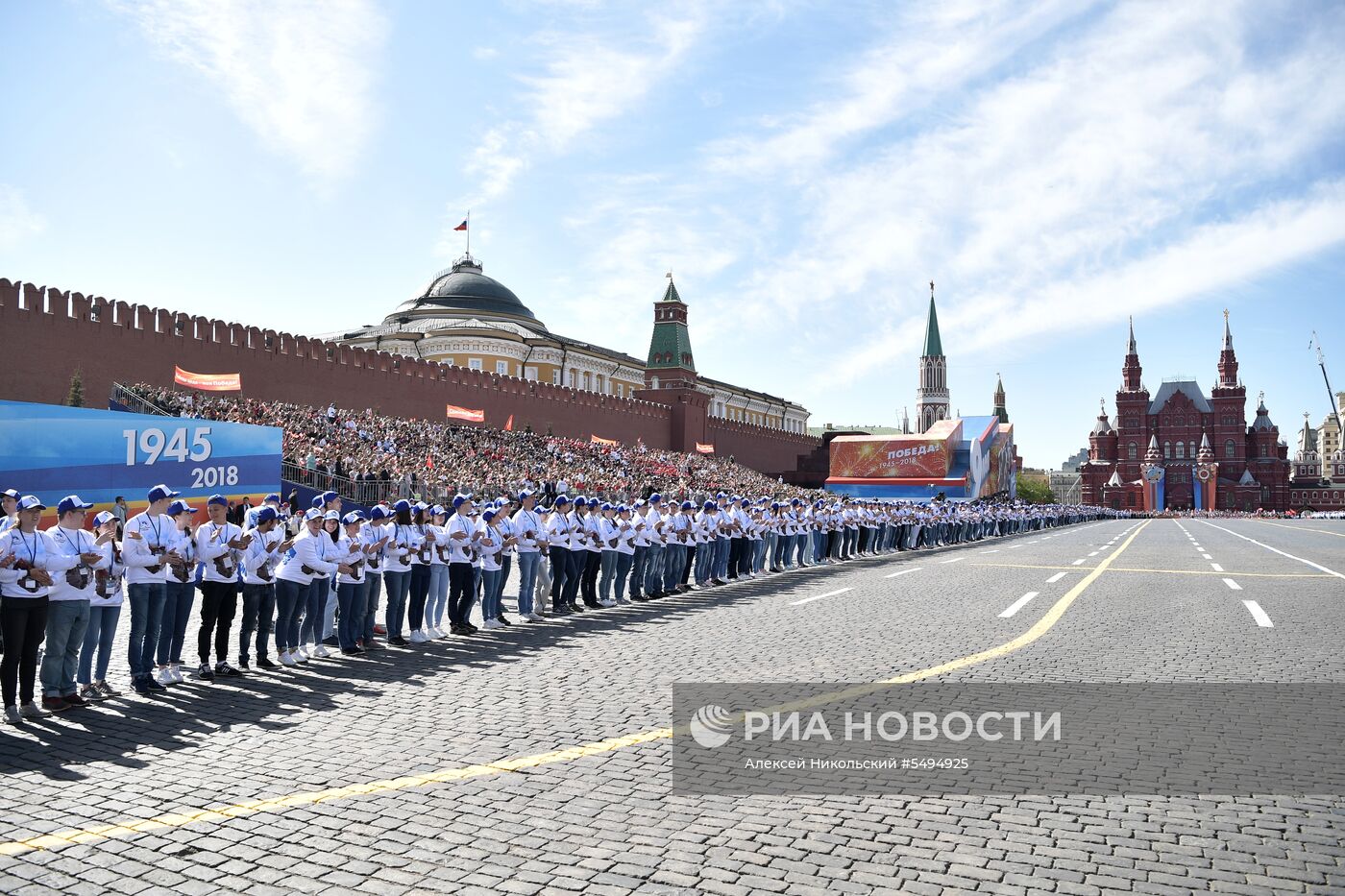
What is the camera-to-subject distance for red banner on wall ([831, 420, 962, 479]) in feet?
225

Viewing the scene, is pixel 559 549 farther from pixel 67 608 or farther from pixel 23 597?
pixel 23 597

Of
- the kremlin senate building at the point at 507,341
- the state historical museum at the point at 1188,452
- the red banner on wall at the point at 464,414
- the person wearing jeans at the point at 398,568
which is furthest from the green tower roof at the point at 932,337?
the person wearing jeans at the point at 398,568

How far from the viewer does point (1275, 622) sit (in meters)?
11.9

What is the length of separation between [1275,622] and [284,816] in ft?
39.4

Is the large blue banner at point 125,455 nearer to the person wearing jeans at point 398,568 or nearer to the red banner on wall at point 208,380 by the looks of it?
the person wearing jeans at point 398,568

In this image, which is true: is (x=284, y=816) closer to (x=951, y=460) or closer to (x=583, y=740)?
(x=583, y=740)

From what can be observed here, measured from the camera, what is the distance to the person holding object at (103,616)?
7938mm

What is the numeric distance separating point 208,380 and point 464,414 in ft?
44.4

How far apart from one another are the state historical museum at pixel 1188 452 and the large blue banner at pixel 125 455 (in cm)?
13577

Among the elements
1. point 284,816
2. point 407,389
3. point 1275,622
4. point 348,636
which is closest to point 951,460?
point 407,389

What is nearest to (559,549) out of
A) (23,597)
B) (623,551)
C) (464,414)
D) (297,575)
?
(623,551)

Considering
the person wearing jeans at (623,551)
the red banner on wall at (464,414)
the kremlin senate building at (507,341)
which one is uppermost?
the kremlin senate building at (507,341)

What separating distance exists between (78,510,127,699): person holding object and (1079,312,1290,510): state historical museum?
5683 inches

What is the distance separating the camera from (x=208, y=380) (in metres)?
33.1
